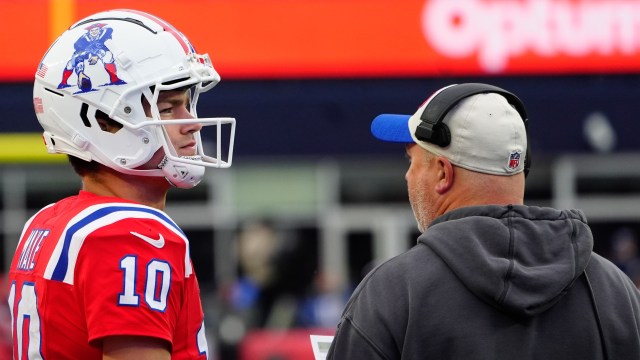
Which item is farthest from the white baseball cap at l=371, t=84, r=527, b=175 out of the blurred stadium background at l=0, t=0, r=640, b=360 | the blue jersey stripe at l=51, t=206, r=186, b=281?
the blurred stadium background at l=0, t=0, r=640, b=360

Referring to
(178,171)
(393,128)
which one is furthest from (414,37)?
(178,171)

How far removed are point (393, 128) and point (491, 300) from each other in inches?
22.5

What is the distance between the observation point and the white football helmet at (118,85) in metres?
2.66

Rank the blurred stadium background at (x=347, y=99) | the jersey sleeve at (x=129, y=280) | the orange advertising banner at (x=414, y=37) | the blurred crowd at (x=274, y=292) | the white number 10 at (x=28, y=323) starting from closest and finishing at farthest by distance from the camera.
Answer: the jersey sleeve at (x=129, y=280) → the white number 10 at (x=28, y=323) → the blurred crowd at (x=274, y=292) → the blurred stadium background at (x=347, y=99) → the orange advertising banner at (x=414, y=37)

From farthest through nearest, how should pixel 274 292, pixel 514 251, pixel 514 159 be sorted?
pixel 274 292, pixel 514 159, pixel 514 251

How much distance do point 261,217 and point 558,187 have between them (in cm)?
389

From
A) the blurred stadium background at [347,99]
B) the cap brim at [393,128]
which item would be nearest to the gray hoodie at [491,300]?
the cap brim at [393,128]

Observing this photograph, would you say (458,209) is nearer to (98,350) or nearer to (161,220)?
(161,220)

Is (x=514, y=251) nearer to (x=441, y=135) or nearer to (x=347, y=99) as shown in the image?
(x=441, y=135)

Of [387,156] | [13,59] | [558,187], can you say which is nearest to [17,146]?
[13,59]

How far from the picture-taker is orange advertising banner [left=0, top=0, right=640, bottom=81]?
13.2 meters

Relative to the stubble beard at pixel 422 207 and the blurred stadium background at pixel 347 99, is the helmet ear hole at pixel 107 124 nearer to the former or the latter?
the stubble beard at pixel 422 207

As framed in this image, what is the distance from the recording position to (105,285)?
2.36 m

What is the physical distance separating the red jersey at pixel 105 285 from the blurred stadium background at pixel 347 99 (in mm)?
10193
